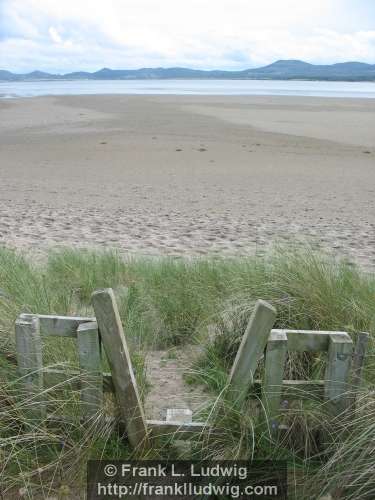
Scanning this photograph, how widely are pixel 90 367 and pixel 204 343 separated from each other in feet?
3.98

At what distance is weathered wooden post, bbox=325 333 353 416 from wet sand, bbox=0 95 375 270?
439cm

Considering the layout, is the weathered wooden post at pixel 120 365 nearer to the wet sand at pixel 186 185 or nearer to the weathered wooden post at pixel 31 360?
the weathered wooden post at pixel 31 360

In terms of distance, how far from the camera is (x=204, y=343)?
12.4ft

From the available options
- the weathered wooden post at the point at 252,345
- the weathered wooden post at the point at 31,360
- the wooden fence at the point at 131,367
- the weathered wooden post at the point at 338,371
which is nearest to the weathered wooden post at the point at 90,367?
the wooden fence at the point at 131,367

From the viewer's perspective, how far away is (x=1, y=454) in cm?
261

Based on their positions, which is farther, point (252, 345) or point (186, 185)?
Answer: point (186, 185)

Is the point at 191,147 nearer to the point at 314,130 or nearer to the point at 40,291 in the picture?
the point at 314,130

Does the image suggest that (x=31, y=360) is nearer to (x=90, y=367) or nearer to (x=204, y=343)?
(x=90, y=367)

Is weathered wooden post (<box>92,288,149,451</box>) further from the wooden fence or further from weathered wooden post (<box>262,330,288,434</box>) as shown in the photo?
weathered wooden post (<box>262,330,288,434</box>)

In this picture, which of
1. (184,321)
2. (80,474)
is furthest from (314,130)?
(80,474)

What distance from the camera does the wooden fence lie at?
2.67 metres

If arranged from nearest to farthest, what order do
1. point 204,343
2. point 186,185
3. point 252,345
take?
point 252,345, point 204,343, point 186,185

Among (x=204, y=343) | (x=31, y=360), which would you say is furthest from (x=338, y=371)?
(x=31, y=360)

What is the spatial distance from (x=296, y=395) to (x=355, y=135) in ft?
71.4
